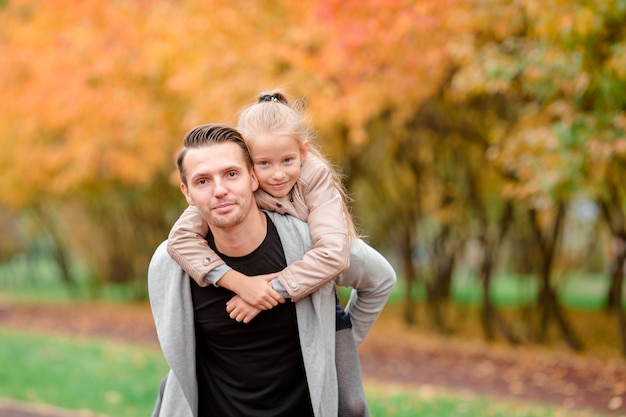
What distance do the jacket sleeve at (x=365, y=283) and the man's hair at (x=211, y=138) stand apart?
→ 1.76 ft

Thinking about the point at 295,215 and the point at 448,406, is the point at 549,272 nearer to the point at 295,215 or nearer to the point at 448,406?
the point at 448,406

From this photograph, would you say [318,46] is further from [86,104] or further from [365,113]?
[86,104]

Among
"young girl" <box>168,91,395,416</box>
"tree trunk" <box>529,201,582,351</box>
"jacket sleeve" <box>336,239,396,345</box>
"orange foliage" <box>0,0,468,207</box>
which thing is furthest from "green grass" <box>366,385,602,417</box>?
"tree trunk" <box>529,201,582,351</box>

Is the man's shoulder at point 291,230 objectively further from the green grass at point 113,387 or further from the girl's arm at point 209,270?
the green grass at point 113,387

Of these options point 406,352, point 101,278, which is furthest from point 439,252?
point 101,278

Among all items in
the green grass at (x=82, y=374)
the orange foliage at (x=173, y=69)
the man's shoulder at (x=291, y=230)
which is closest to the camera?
the man's shoulder at (x=291, y=230)

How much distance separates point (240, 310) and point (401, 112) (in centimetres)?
966

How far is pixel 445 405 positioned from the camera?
8.23 meters

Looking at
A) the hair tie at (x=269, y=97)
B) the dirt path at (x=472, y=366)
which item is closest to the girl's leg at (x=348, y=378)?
the hair tie at (x=269, y=97)

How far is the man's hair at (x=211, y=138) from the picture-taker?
2905 mm

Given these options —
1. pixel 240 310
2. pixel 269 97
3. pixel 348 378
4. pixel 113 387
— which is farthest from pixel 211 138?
pixel 113 387

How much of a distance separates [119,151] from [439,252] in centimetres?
760

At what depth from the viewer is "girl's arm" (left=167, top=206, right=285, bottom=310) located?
114 inches

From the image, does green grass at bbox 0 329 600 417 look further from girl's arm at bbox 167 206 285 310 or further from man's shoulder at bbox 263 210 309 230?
girl's arm at bbox 167 206 285 310
